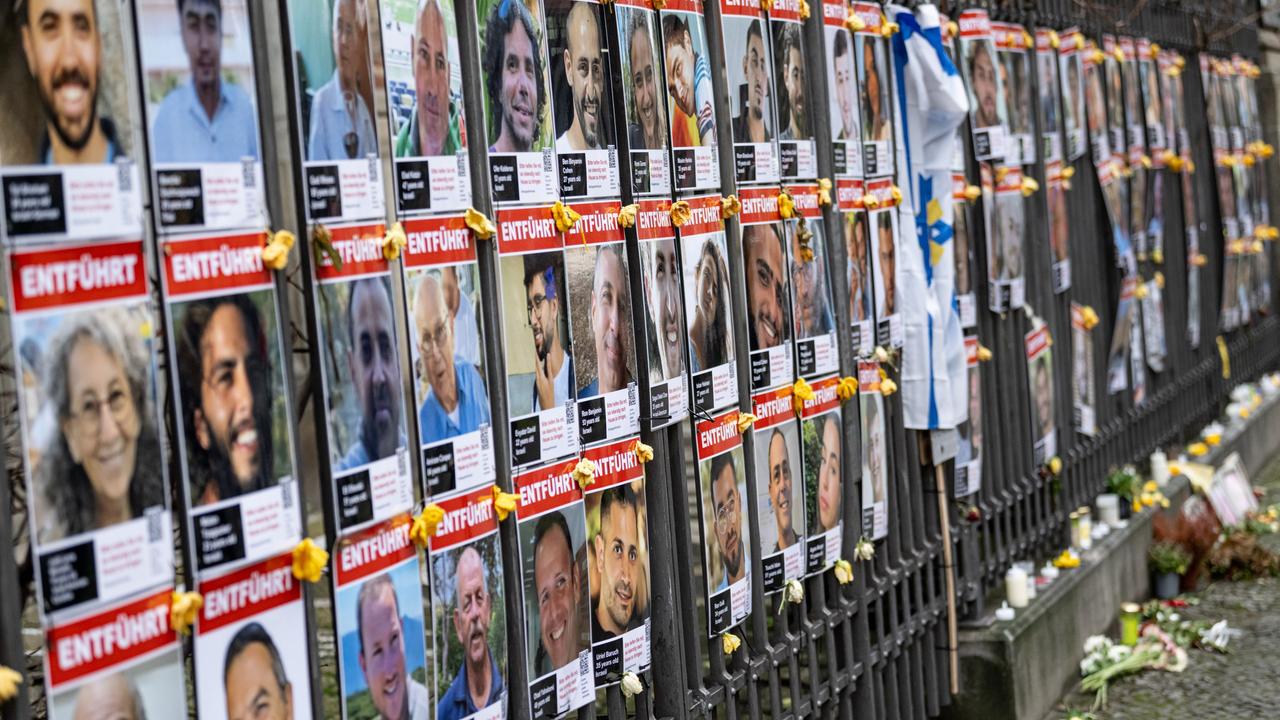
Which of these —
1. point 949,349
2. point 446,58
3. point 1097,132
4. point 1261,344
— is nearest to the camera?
point 446,58

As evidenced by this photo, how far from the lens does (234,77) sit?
9.52 feet

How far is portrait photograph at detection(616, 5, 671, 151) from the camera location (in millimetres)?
4355

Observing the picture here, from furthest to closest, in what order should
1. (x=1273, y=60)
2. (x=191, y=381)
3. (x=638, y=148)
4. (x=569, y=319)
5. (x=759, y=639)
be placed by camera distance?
(x=1273, y=60), (x=759, y=639), (x=638, y=148), (x=569, y=319), (x=191, y=381)

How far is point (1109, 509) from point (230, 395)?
6.96 meters

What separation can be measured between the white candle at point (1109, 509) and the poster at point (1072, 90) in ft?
6.38

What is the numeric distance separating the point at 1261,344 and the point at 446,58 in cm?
1230

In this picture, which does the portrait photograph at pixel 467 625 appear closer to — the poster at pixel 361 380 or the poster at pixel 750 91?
the poster at pixel 361 380

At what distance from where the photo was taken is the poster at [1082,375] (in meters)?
8.83

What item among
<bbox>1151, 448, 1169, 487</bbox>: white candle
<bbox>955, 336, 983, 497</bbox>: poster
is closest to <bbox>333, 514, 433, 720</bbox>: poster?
<bbox>955, 336, 983, 497</bbox>: poster

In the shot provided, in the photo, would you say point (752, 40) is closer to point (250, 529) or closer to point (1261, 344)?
point (250, 529)

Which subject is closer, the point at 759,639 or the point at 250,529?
the point at 250,529

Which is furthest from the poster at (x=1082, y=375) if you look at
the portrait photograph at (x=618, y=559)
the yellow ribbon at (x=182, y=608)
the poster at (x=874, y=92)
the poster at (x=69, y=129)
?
the poster at (x=69, y=129)

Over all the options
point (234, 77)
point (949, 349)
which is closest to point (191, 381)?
point (234, 77)

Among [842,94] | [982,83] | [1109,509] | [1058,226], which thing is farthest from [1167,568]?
[842,94]
